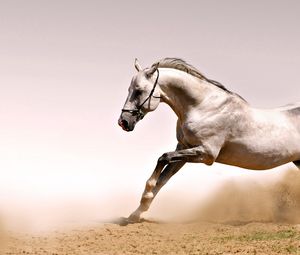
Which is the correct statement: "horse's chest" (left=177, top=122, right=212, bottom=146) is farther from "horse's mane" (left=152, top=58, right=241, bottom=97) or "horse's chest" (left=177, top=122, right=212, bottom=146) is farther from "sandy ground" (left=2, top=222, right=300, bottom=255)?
"sandy ground" (left=2, top=222, right=300, bottom=255)

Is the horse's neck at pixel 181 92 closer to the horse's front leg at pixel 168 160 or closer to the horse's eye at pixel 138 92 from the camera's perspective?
the horse's eye at pixel 138 92

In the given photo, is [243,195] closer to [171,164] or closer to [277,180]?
[277,180]

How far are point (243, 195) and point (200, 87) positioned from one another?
381cm

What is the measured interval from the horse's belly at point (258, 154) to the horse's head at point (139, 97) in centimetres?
179

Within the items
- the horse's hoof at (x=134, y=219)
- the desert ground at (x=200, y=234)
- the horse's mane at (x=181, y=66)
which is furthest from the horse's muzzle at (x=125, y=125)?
the desert ground at (x=200, y=234)

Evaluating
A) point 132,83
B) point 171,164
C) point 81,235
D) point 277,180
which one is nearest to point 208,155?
point 171,164

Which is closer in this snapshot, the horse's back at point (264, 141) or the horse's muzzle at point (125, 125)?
the horse's muzzle at point (125, 125)

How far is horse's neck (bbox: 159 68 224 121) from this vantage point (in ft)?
31.2

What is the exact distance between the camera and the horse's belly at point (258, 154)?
32.4 ft

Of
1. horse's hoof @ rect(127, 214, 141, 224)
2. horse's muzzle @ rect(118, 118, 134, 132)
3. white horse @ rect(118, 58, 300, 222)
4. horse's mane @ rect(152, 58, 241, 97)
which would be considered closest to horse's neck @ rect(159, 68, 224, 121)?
white horse @ rect(118, 58, 300, 222)

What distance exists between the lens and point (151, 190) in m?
9.45

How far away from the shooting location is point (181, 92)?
31.4 feet

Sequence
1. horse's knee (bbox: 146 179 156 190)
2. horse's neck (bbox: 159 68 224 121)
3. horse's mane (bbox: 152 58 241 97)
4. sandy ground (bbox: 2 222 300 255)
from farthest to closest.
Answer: horse's mane (bbox: 152 58 241 97) → horse's neck (bbox: 159 68 224 121) → horse's knee (bbox: 146 179 156 190) → sandy ground (bbox: 2 222 300 255)

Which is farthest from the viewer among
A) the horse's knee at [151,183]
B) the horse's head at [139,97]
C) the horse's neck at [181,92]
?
the horse's neck at [181,92]
